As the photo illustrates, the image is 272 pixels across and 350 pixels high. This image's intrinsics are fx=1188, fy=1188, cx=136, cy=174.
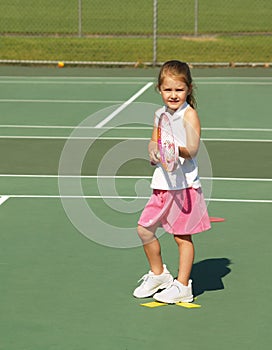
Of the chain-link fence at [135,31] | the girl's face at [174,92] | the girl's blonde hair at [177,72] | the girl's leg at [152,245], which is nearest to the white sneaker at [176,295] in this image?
the girl's leg at [152,245]

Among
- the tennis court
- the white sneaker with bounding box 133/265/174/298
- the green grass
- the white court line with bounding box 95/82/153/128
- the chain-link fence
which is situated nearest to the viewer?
the tennis court

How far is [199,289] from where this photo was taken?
7484 mm

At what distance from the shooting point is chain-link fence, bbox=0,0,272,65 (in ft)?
87.4

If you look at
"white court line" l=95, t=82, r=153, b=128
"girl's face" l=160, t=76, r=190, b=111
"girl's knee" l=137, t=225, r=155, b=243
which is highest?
"girl's face" l=160, t=76, r=190, b=111

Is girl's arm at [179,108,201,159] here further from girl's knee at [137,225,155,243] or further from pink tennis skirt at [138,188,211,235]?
girl's knee at [137,225,155,243]

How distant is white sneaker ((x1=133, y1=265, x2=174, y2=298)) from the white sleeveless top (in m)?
0.57

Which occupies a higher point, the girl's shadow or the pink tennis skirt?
the pink tennis skirt

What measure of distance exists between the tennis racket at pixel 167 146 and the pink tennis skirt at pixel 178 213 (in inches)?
9.5

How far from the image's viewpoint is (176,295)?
7.11 m

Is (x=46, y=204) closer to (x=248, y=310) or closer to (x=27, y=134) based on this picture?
(x=248, y=310)

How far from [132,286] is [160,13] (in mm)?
30918

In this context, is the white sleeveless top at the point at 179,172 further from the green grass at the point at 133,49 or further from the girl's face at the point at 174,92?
the green grass at the point at 133,49

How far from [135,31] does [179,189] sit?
87.6 ft

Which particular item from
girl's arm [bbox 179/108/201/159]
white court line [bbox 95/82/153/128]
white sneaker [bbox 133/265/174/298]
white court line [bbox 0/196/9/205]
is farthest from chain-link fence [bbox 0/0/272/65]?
girl's arm [bbox 179/108/201/159]
